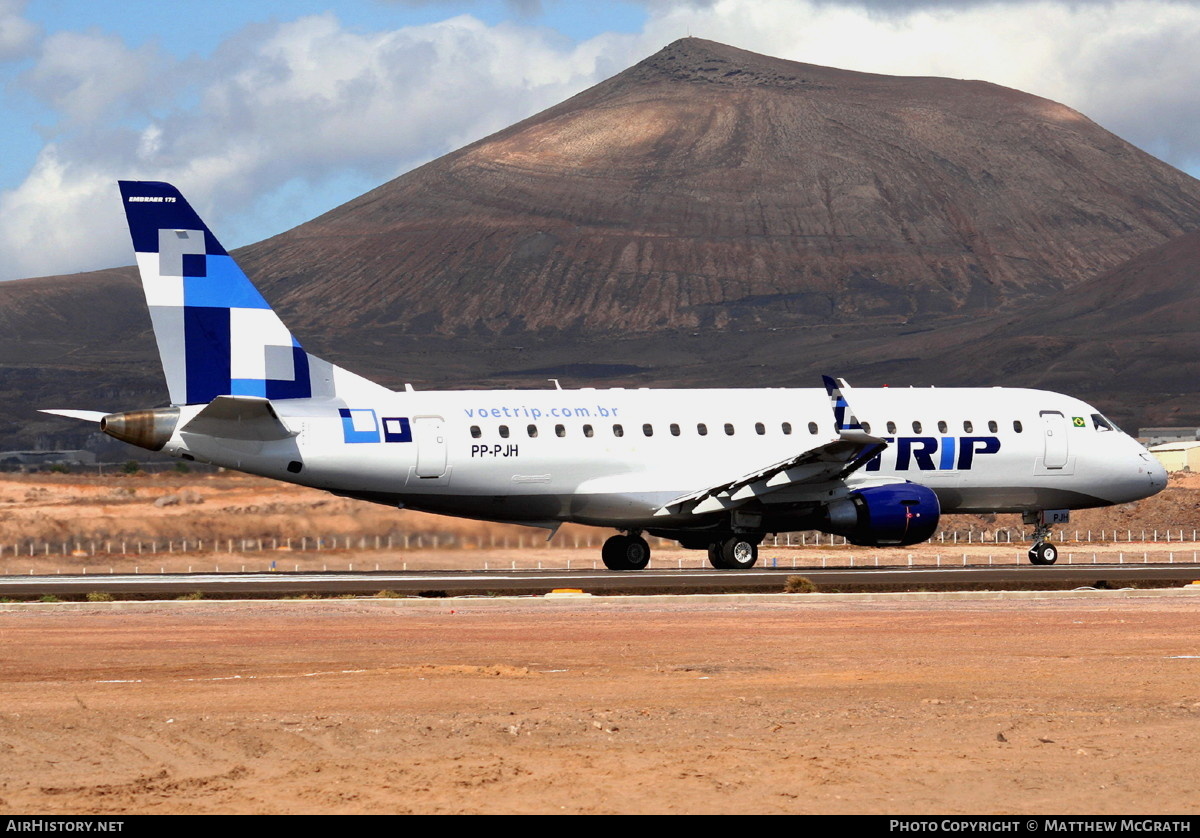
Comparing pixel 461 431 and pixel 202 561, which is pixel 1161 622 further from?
pixel 202 561

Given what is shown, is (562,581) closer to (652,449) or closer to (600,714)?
(652,449)

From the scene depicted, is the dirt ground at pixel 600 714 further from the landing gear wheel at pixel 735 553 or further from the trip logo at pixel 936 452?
the trip logo at pixel 936 452

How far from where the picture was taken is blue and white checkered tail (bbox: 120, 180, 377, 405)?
38.6 metres

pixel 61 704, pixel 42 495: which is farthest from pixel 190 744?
pixel 42 495

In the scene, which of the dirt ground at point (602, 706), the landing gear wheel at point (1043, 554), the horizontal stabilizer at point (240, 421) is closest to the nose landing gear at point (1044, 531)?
the landing gear wheel at point (1043, 554)

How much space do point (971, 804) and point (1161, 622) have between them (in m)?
17.2

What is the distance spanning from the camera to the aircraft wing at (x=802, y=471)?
4041 cm

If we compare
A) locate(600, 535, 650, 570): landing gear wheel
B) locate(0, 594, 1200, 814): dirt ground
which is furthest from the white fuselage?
locate(0, 594, 1200, 814): dirt ground

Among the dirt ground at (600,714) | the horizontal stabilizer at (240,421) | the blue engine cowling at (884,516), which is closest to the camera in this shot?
the dirt ground at (600,714)

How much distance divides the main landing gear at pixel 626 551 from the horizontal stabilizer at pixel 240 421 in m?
9.04

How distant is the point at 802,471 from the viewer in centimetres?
4106

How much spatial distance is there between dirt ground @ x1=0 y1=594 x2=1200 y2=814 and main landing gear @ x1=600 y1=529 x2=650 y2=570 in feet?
44.0

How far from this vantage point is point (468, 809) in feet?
42.1

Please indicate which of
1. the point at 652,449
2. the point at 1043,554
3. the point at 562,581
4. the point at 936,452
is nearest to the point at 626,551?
the point at 652,449
